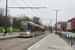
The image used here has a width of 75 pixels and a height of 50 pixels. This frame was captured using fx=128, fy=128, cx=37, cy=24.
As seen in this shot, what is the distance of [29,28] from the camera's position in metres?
27.0

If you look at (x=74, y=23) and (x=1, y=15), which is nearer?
(x=1, y=15)

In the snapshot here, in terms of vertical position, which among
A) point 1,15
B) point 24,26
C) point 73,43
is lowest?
point 73,43

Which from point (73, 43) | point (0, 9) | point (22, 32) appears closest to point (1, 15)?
point (0, 9)

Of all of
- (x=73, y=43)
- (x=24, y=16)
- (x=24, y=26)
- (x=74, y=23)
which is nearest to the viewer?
(x=73, y=43)

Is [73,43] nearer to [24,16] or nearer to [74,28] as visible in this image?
[24,16]

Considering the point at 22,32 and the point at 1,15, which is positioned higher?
the point at 1,15

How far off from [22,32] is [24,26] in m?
1.31

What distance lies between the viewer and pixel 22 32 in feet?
87.0

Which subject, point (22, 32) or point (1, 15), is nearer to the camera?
point (22, 32)

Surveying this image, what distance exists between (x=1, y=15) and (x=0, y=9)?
3296mm

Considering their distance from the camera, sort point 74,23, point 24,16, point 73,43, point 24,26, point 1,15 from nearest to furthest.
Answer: point 73,43
point 24,26
point 1,15
point 24,16
point 74,23

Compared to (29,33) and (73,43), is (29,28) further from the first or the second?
(73,43)

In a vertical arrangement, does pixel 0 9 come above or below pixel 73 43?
above

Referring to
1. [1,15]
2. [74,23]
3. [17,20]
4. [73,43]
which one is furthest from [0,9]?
[74,23]
